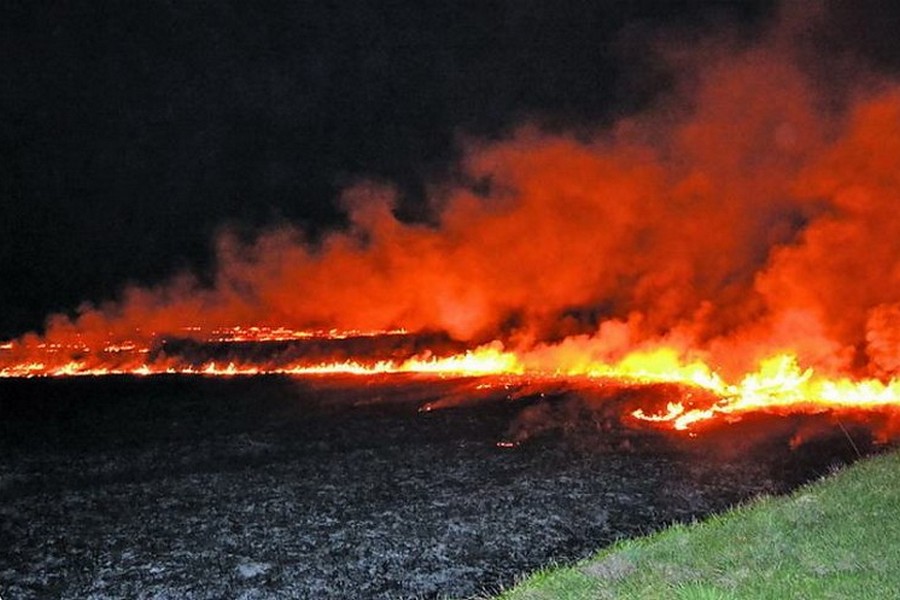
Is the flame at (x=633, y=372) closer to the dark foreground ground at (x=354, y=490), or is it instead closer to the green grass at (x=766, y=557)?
the dark foreground ground at (x=354, y=490)

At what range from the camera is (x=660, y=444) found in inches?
869

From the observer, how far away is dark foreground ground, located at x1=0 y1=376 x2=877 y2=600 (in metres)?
14.2

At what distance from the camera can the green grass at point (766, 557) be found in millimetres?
10062

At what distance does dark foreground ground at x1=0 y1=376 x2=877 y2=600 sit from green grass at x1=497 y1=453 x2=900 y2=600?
1574mm

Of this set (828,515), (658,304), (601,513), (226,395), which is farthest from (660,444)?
(658,304)

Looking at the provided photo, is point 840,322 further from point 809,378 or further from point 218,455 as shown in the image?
point 218,455

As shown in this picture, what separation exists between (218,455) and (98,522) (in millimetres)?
5490

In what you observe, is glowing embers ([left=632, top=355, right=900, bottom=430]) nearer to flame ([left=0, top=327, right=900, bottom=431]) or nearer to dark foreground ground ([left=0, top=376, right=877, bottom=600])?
flame ([left=0, top=327, right=900, bottom=431])

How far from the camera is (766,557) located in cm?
1168

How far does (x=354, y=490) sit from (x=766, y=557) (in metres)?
9.52

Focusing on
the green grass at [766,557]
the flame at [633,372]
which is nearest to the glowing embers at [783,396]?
the flame at [633,372]

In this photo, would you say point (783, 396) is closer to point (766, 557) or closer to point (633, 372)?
point (633, 372)

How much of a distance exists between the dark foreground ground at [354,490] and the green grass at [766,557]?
62.0 inches

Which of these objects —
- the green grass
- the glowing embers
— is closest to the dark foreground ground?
the glowing embers
